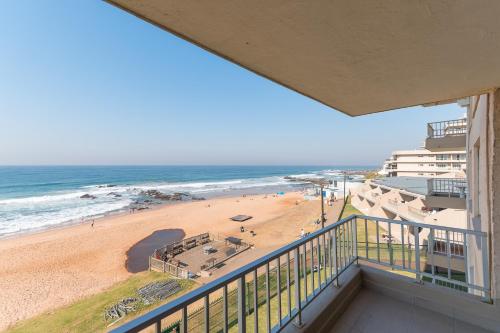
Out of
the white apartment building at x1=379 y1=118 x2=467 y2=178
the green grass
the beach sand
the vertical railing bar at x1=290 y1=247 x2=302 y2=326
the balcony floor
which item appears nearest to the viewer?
the vertical railing bar at x1=290 y1=247 x2=302 y2=326

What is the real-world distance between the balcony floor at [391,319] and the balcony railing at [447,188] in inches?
242

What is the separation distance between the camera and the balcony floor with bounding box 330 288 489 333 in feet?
7.07

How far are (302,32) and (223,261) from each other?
32.8 ft

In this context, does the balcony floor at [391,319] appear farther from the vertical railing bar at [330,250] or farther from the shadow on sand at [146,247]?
the shadow on sand at [146,247]

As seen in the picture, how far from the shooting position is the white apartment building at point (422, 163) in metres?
32.3

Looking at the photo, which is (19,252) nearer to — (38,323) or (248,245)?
(38,323)

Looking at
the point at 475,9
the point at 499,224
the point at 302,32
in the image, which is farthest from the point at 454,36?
the point at 499,224

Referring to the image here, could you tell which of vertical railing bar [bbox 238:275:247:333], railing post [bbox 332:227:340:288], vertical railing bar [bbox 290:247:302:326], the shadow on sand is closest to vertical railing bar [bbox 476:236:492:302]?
railing post [bbox 332:227:340:288]

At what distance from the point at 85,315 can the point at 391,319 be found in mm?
8203

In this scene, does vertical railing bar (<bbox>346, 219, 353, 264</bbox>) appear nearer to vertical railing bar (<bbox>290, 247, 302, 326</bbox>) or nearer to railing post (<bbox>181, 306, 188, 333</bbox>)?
vertical railing bar (<bbox>290, 247, 302, 326</bbox>)

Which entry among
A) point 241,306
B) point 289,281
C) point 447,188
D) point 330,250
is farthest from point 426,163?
point 241,306

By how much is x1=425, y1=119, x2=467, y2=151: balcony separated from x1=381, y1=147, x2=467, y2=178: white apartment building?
102 feet

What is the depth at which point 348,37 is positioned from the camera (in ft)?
4.30

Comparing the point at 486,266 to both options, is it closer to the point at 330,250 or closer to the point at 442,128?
the point at 330,250
